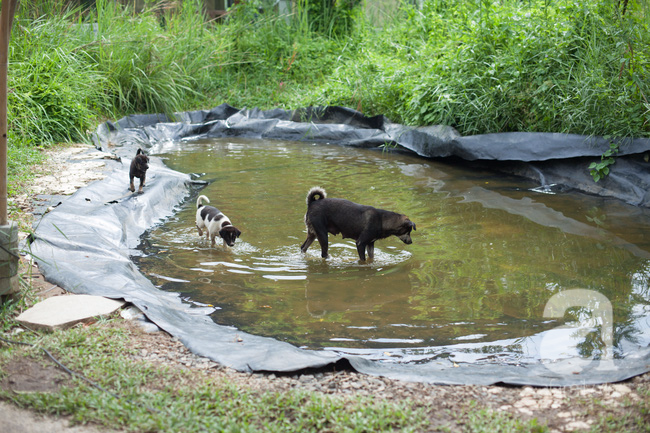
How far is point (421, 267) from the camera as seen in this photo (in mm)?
6148

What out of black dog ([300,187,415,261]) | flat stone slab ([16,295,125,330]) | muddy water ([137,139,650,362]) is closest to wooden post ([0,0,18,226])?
flat stone slab ([16,295,125,330])

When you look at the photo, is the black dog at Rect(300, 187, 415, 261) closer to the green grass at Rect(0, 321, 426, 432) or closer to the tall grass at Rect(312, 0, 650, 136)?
the green grass at Rect(0, 321, 426, 432)

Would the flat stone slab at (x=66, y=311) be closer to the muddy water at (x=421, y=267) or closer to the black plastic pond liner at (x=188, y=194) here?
the black plastic pond liner at (x=188, y=194)

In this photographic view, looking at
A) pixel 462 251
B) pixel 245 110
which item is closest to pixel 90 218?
pixel 462 251

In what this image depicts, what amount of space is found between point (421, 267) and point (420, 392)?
276 cm

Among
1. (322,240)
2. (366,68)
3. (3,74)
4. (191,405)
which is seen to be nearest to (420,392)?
(191,405)

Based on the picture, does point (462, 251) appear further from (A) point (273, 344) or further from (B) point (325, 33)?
(B) point (325, 33)

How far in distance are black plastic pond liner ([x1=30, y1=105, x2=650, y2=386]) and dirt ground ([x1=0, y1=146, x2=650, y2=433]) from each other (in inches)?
3.6

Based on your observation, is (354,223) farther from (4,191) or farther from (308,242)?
(4,191)

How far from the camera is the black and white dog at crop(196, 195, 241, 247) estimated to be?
649cm

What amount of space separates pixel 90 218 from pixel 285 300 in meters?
2.82

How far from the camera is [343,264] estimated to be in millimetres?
6398

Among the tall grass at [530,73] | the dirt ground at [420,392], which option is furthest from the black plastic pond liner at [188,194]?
the tall grass at [530,73]

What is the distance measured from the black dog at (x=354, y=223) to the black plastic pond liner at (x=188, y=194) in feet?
6.16
